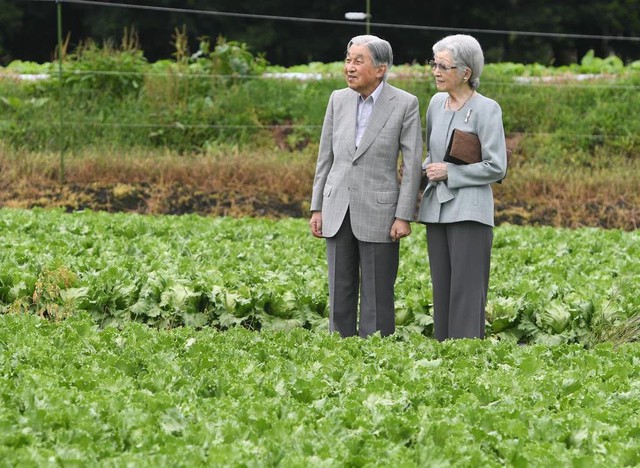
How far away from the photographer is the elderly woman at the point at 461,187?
652cm

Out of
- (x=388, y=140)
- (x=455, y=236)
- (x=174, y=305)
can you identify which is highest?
(x=388, y=140)

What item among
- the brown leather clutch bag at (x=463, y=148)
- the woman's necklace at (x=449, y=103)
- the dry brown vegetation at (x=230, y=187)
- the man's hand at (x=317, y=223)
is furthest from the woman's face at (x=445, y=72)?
the dry brown vegetation at (x=230, y=187)

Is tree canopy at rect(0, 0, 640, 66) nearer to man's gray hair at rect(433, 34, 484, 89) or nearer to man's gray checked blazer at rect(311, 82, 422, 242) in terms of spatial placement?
man's gray checked blazer at rect(311, 82, 422, 242)

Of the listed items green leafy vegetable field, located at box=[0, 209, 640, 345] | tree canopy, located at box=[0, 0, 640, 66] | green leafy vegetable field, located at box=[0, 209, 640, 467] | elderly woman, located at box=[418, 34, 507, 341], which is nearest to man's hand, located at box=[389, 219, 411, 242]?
elderly woman, located at box=[418, 34, 507, 341]

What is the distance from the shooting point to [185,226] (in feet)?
36.8

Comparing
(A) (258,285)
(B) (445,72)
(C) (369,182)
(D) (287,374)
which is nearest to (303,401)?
(D) (287,374)

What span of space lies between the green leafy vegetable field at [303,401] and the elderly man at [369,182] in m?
0.97

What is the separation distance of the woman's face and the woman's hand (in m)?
0.43

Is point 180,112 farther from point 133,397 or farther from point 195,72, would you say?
point 133,397

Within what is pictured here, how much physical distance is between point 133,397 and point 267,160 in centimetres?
1248

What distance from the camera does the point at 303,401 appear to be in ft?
16.0

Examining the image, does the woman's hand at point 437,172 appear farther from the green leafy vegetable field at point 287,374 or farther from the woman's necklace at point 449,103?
the green leafy vegetable field at point 287,374

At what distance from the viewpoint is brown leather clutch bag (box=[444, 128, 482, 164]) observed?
21.4 ft

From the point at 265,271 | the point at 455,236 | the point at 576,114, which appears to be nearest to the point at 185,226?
the point at 265,271
